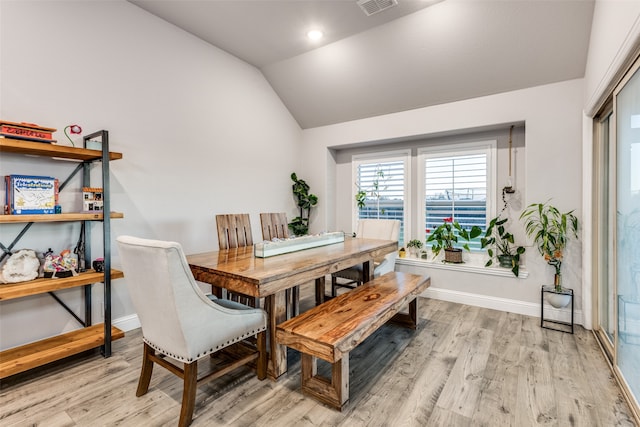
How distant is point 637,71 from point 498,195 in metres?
2.15

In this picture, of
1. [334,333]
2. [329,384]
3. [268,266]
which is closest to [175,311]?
[268,266]

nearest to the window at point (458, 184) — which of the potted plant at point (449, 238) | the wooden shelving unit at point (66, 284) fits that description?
the potted plant at point (449, 238)

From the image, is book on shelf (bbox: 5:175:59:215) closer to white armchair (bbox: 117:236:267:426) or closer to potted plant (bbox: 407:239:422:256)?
white armchair (bbox: 117:236:267:426)

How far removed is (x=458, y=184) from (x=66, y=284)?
423cm

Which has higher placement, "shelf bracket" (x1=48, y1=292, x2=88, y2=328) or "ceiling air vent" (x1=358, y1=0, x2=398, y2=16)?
"ceiling air vent" (x1=358, y1=0, x2=398, y2=16)

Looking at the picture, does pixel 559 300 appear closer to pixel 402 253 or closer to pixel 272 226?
pixel 402 253

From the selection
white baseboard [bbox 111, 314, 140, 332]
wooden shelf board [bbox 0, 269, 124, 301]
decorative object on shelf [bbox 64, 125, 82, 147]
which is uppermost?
decorative object on shelf [bbox 64, 125, 82, 147]

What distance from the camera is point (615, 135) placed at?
2.27 meters

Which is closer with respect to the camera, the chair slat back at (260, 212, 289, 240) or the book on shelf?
the book on shelf

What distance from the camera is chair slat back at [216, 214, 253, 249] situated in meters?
3.03

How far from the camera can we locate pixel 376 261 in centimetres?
346

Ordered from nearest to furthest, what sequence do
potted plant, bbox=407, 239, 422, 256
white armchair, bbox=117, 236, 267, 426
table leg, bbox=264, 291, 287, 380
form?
white armchair, bbox=117, 236, 267, 426 → table leg, bbox=264, 291, 287, 380 → potted plant, bbox=407, 239, 422, 256

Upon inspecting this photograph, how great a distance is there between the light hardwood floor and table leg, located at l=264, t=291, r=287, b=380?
0.24 ft

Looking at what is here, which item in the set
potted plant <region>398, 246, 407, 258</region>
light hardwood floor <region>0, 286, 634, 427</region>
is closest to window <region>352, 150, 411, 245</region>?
potted plant <region>398, 246, 407, 258</region>
